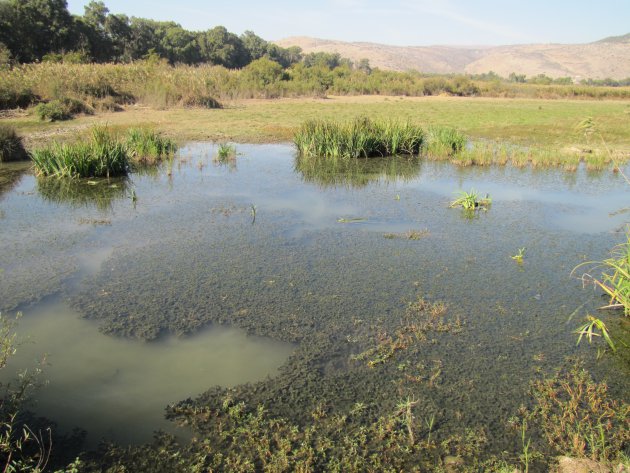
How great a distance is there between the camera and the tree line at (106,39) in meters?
29.7

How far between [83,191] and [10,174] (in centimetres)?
233

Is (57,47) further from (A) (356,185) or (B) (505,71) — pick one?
(B) (505,71)

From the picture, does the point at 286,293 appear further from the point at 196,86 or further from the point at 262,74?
the point at 262,74

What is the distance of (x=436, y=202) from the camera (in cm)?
823

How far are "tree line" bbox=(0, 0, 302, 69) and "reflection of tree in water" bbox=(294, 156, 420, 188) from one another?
1819 centimetres

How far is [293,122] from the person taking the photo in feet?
57.1

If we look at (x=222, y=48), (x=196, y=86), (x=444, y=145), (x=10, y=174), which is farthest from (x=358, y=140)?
(x=222, y=48)

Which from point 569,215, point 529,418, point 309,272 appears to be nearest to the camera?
point 529,418

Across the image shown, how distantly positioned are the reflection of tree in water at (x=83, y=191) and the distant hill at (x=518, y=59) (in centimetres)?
8786

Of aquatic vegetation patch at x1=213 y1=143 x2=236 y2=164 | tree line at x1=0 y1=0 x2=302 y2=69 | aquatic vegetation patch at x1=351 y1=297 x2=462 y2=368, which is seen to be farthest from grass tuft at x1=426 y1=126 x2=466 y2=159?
tree line at x1=0 y1=0 x2=302 y2=69

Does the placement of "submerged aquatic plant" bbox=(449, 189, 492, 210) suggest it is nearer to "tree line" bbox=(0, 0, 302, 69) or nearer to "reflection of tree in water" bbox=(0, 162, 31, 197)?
"reflection of tree in water" bbox=(0, 162, 31, 197)

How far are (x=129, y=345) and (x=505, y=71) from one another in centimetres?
10725

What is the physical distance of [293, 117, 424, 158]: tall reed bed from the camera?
39.1 ft

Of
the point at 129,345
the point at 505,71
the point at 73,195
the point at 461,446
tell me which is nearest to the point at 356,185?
the point at 73,195
